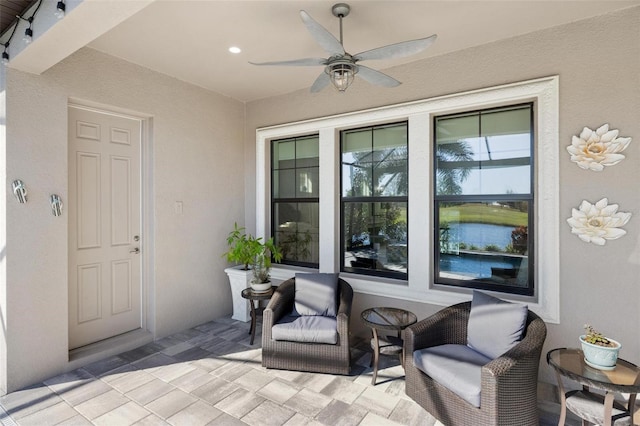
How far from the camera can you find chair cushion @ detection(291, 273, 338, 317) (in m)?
3.22

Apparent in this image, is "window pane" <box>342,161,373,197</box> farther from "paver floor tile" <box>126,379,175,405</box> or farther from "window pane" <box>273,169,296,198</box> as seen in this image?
"paver floor tile" <box>126,379,175,405</box>

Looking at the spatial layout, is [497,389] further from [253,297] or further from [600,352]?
[253,297]

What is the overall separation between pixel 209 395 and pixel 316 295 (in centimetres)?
125

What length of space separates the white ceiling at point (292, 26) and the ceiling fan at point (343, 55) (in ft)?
1.07

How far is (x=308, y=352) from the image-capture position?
291 cm

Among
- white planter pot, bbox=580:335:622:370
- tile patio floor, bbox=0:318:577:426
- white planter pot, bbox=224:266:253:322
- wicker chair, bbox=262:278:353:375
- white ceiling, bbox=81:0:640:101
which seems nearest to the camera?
white planter pot, bbox=580:335:622:370

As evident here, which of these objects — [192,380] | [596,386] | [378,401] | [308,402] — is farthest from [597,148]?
[192,380]

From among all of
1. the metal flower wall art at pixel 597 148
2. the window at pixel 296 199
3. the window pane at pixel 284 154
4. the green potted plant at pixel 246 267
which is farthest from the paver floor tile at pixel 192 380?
the metal flower wall art at pixel 597 148

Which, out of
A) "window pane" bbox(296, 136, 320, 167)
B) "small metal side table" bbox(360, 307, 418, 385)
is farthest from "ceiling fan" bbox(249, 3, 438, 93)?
"small metal side table" bbox(360, 307, 418, 385)

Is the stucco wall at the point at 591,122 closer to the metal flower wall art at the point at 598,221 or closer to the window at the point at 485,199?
the metal flower wall art at the point at 598,221

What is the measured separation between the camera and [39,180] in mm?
2799

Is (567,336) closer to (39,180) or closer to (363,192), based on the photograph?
(363,192)

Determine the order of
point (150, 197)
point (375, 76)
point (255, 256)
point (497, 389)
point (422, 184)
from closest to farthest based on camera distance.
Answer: point (497, 389)
point (375, 76)
point (422, 184)
point (150, 197)
point (255, 256)

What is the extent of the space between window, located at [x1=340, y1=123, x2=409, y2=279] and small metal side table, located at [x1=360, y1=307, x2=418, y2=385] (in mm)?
792
